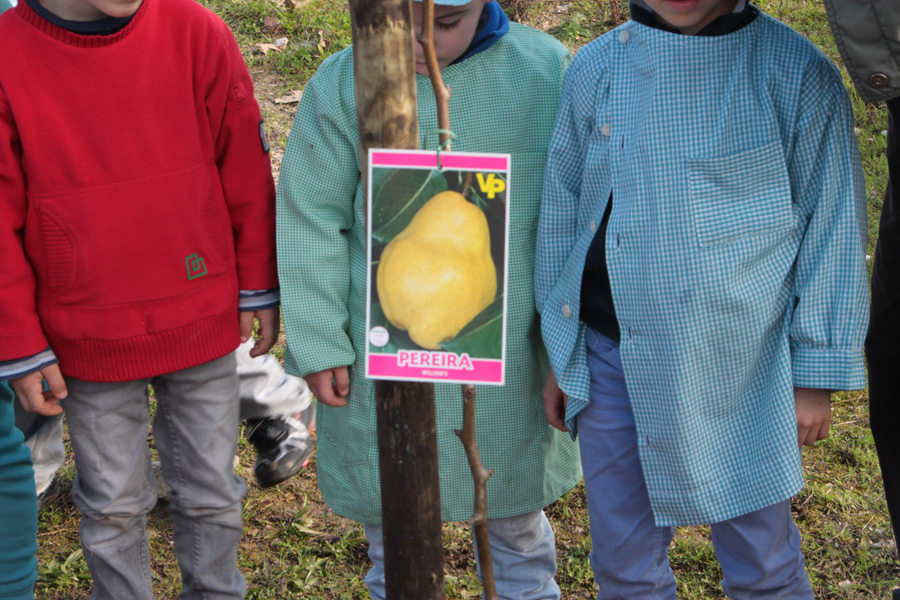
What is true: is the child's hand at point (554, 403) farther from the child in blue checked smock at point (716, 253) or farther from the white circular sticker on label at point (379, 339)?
the white circular sticker on label at point (379, 339)

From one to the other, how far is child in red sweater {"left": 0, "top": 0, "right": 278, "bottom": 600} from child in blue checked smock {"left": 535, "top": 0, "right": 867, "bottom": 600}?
0.71m

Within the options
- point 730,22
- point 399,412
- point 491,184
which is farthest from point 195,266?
point 730,22

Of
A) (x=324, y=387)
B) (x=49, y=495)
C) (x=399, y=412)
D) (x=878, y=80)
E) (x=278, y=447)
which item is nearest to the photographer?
(x=399, y=412)

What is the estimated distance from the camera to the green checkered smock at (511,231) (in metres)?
1.78

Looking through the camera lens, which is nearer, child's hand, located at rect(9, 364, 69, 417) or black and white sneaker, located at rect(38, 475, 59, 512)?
child's hand, located at rect(9, 364, 69, 417)

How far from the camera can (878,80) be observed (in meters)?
1.45

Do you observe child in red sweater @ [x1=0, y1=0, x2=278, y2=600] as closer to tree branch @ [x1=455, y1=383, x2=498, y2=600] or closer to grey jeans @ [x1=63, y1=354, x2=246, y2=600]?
grey jeans @ [x1=63, y1=354, x2=246, y2=600]

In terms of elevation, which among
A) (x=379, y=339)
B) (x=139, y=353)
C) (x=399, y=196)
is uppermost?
(x=399, y=196)

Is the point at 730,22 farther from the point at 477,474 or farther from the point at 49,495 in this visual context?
the point at 49,495

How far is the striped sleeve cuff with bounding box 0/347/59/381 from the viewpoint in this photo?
5.73 ft

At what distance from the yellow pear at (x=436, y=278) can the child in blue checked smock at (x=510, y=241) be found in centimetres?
64

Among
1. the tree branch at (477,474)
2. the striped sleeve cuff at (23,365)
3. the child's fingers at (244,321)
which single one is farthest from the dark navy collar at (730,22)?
the striped sleeve cuff at (23,365)

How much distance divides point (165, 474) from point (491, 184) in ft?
4.28

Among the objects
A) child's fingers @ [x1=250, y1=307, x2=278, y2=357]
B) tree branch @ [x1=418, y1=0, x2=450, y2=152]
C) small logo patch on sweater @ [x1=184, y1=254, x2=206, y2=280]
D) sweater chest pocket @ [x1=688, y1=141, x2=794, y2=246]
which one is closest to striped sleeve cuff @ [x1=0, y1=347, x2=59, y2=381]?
small logo patch on sweater @ [x1=184, y1=254, x2=206, y2=280]
